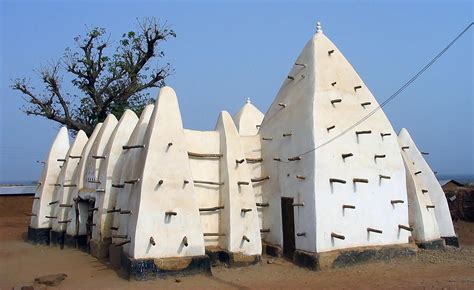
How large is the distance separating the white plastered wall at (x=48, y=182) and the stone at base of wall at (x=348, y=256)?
10492 millimetres

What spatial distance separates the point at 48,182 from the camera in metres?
18.6

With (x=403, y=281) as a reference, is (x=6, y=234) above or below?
above

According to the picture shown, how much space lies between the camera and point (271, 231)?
1437 centimetres

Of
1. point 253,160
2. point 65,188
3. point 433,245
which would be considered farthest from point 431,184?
point 65,188

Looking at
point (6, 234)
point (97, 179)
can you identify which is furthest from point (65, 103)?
point (97, 179)

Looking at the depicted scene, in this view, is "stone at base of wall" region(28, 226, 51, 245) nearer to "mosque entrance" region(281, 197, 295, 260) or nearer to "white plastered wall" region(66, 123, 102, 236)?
"white plastered wall" region(66, 123, 102, 236)

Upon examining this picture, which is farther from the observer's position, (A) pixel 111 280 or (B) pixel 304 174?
(B) pixel 304 174

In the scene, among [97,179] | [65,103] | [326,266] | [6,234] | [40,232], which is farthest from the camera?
[65,103]

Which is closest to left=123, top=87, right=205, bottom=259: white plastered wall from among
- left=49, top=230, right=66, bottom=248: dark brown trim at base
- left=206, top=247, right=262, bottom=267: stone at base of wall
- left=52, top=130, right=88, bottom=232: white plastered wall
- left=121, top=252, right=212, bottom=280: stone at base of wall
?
left=121, top=252, right=212, bottom=280: stone at base of wall

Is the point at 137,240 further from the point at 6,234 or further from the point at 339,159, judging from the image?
the point at 6,234

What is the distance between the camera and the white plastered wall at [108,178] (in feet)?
47.0

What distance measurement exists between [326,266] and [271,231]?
252 cm

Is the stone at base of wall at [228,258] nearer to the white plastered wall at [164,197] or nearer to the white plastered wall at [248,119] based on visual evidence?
the white plastered wall at [164,197]

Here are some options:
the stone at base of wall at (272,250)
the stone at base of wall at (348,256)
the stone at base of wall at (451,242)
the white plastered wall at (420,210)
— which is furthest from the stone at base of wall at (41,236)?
the stone at base of wall at (451,242)
